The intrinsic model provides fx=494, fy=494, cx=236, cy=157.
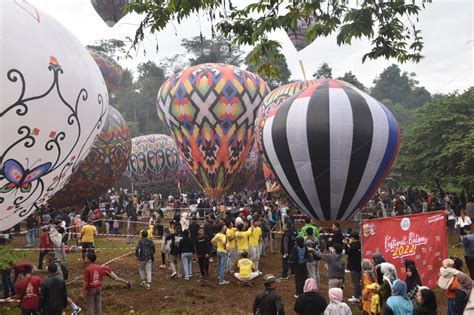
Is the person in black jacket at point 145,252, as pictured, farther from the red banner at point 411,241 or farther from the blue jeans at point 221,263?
the red banner at point 411,241

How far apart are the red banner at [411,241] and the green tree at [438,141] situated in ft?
47.6

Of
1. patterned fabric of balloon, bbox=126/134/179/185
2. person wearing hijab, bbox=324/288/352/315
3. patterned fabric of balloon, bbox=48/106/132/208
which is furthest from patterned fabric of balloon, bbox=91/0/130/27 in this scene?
person wearing hijab, bbox=324/288/352/315

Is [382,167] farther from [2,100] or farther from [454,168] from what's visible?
[2,100]

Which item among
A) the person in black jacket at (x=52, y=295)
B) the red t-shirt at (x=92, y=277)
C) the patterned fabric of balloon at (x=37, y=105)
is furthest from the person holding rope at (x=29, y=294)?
the patterned fabric of balloon at (x=37, y=105)

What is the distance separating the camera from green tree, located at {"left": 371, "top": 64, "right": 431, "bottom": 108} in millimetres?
99250

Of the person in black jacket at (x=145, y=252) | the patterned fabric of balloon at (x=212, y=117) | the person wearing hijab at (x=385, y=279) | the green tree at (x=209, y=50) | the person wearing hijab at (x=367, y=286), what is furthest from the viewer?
the green tree at (x=209, y=50)

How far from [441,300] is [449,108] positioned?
20.7 meters

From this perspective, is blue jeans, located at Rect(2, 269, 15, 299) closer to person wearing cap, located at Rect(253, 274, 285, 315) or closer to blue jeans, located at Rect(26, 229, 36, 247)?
person wearing cap, located at Rect(253, 274, 285, 315)

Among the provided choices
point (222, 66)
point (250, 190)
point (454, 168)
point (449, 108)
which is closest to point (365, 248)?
point (454, 168)

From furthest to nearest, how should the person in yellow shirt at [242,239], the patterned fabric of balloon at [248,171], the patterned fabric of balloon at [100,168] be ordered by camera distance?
the patterned fabric of balloon at [248,171] → the patterned fabric of balloon at [100,168] → the person in yellow shirt at [242,239]

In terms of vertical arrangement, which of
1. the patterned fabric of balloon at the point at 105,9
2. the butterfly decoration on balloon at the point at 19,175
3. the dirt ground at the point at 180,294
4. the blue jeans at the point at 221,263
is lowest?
the dirt ground at the point at 180,294

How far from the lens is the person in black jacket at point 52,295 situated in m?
7.28

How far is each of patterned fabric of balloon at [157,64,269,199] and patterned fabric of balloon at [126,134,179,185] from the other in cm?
1266

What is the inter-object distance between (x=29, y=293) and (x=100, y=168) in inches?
635
